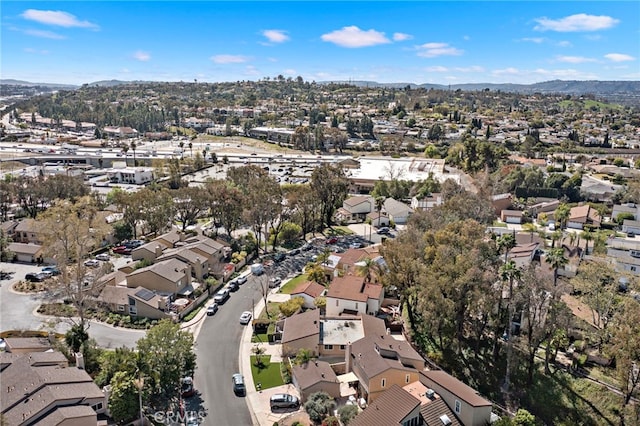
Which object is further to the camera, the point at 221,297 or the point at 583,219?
the point at 583,219

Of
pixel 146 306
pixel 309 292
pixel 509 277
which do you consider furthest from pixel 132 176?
pixel 509 277

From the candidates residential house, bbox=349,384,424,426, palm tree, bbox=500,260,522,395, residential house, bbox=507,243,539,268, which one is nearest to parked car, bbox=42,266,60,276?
residential house, bbox=349,384,424,426

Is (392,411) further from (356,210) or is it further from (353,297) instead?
(356,210)

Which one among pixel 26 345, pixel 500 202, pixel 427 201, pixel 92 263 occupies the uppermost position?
pixel 500 202

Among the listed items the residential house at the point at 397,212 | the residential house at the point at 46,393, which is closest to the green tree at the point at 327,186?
the residential house at the point at 397,212

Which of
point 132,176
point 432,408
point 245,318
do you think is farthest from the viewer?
point 132,176

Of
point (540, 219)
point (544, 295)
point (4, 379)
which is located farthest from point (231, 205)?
point (540, 219)

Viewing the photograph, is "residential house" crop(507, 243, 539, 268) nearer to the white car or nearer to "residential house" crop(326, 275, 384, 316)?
"residential house" crop(326, 275, 384, 316)

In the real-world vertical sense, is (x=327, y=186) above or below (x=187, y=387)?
above
